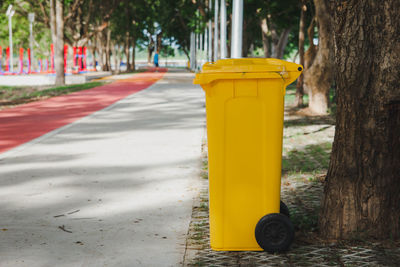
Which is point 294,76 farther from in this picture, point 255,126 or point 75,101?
point 75,101

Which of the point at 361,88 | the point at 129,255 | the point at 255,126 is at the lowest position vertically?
the point at 129,255

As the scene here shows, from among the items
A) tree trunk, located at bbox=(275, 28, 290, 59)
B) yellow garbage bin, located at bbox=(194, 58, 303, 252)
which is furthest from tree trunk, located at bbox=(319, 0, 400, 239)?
tree trunk, located at bbox=(275, 28, 290, 59)

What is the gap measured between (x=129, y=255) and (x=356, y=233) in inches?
64.2

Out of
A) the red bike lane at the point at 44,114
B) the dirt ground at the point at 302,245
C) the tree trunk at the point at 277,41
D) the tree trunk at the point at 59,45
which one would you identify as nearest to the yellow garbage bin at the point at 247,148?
the dirt ground at the point at 302,245

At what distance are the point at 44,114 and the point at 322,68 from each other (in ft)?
21.8

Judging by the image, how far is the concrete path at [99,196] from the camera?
4152mm

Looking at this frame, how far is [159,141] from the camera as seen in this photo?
31.5 feet

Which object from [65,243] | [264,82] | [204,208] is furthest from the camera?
[204,208]

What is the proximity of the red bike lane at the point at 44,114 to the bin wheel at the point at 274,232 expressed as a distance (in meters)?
5.70

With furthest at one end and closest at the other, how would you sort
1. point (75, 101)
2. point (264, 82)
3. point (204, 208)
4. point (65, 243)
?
1. point (75, 101)
2. point (204, 208)
3. point (65, 243)
4. point (264, 82)

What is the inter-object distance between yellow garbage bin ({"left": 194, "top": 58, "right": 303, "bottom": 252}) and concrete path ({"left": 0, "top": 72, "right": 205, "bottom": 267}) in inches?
18.5

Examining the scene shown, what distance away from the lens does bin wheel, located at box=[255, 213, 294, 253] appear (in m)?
4.06

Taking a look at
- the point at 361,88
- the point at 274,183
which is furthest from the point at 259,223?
the point at 361,88

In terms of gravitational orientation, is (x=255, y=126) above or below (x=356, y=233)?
above
